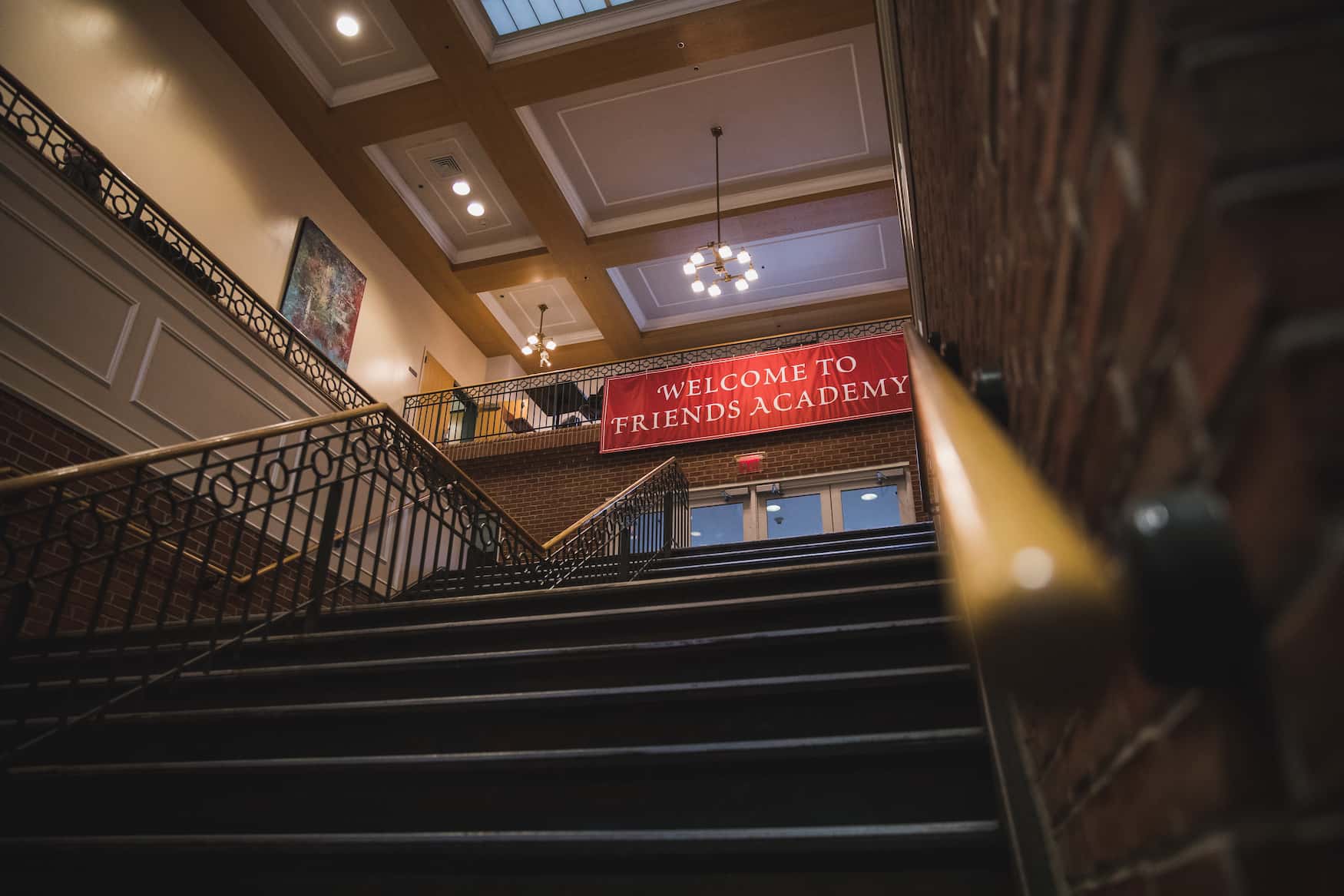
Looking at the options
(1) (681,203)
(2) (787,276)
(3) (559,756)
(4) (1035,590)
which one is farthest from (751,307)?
(4) (1035,590)

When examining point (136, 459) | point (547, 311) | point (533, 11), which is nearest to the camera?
point (136, 459)

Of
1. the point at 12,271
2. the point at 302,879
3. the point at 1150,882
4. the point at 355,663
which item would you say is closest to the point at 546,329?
the point at 12,271

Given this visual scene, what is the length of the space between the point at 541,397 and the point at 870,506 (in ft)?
17.9

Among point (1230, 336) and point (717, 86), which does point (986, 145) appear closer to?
point (1230, 336)

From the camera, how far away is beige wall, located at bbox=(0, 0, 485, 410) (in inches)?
247

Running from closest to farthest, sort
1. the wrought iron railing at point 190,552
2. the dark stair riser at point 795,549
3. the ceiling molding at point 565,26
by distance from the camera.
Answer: the wrought iron railing at point 190,552, the dark stair riser at point 795,549, the ceiling molding at point 565,26

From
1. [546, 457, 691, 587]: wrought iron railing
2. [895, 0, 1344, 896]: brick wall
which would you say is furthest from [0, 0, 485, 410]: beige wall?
[895, 0, 1344, 896]: brick wall

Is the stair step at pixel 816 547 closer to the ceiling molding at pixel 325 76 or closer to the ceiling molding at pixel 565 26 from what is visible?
the ceiling molding at pixel 565 26

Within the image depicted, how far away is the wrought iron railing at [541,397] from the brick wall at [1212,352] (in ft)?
28.4

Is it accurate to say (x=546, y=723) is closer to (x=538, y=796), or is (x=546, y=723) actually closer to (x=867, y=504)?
(x=538, y=796)

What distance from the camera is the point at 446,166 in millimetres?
9383

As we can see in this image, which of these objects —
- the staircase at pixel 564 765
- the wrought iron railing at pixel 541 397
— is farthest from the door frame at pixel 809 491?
the staircase at pixel 564 765

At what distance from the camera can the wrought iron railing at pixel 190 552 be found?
98.3 inches

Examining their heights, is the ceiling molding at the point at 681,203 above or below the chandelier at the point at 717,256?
above
